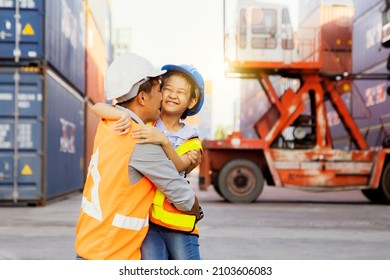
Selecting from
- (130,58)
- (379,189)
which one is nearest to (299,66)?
(379,189)

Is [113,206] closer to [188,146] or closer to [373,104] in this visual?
[188,146]

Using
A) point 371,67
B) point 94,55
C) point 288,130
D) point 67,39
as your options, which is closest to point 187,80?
point 67,39

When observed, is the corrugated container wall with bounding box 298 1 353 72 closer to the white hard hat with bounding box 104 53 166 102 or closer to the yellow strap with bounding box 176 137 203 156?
the yellow strap with bounding box 176 137 203 156

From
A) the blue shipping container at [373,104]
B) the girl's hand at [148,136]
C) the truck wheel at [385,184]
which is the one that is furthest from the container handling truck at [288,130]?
the girl's hand at [148,136]

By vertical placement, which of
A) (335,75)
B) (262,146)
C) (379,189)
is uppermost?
Answer: (335,75)

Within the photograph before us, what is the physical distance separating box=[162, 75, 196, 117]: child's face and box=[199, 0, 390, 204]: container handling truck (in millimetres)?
12553

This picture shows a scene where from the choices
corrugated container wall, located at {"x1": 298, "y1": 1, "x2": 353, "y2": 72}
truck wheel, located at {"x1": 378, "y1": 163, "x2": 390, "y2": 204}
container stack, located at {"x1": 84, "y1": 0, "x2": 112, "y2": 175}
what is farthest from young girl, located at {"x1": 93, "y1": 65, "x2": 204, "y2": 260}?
container stack, located at {"x1": 84, "y1": 0, "x2": 112, "y2": 175}

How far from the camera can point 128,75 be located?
2.41 m
